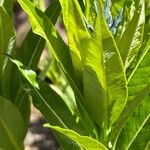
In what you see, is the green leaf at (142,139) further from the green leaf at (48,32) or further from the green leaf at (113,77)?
the green leaf at (48,32)

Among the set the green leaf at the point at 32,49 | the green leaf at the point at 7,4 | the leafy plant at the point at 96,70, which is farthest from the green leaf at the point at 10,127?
the green leaf at the point at 7,4

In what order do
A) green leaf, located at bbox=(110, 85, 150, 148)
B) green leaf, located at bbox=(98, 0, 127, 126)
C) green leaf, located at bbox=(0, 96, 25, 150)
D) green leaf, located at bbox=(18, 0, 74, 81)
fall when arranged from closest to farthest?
green leaf, located at bbox=(98, 0, 127, 126) < green leaf, located at bbox=(18, 0, 74, 81) < green leaf, located at bbox=(110, 85, 150, 148) < green leaf, located at bbox=(0, 96, 25, 150)

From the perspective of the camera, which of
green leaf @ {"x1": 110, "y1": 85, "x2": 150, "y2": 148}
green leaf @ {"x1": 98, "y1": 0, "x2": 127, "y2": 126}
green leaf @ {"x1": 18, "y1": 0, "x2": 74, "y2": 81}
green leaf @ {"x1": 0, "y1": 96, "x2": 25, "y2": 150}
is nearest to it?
green leaf @ {"x1": 98, "y1": 0, "x2": 127, "y2": 126}

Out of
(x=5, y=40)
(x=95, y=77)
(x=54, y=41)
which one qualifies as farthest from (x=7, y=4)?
(x=95, y=77)

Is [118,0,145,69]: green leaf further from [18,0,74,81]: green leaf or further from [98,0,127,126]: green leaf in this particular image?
[18,0,74,81]: green leaf

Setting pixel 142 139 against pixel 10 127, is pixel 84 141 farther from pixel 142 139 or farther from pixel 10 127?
pixel 10 127

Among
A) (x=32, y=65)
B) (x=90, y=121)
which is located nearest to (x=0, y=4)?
(x=32, y=65)

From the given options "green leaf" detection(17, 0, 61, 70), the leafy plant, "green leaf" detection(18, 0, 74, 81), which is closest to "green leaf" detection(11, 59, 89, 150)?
the leafy plant
